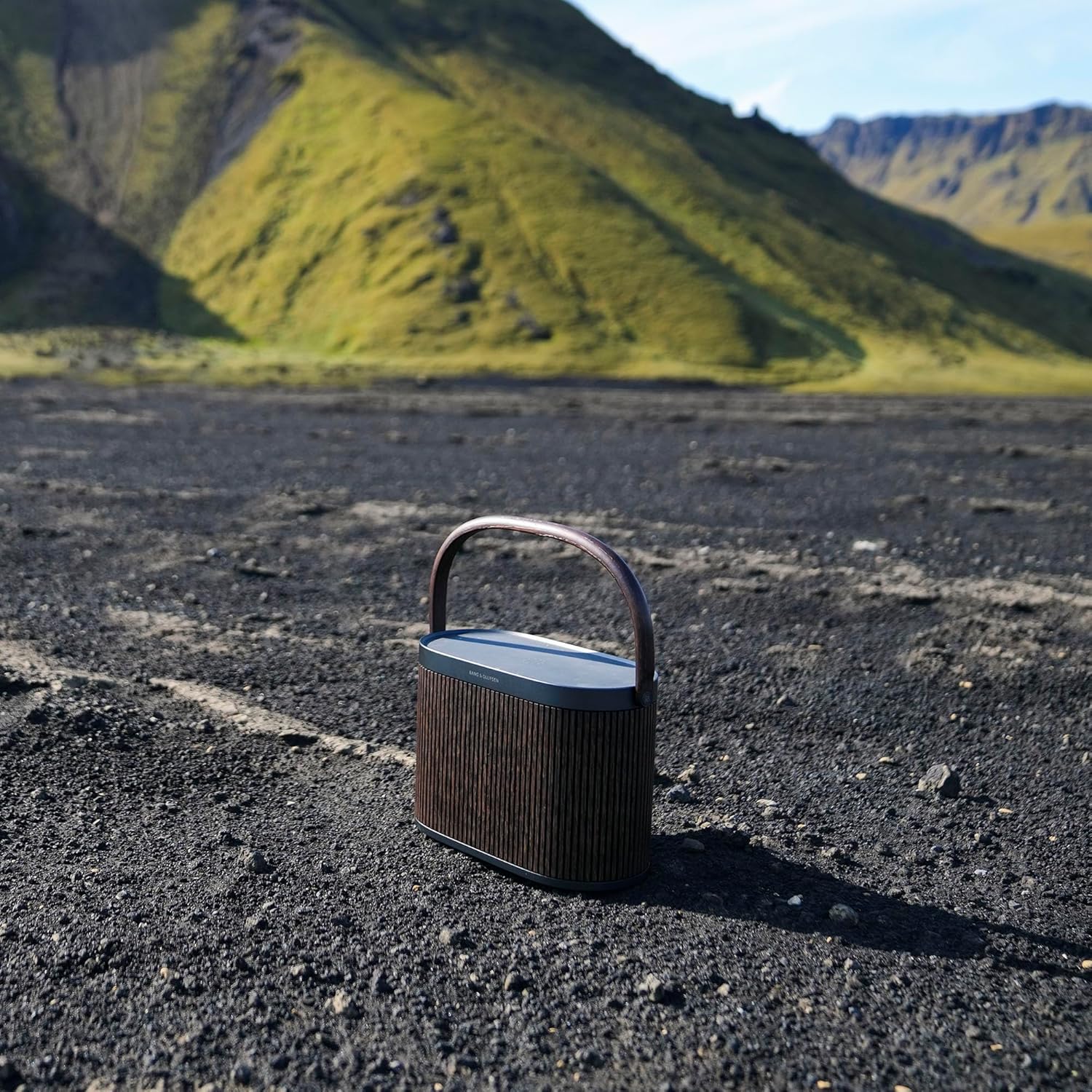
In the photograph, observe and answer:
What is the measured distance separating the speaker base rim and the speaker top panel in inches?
28.0

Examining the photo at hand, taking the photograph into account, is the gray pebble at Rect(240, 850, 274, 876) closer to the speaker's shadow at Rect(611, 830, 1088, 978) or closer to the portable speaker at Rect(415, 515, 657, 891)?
the portable speaker at Rect(415, 515, 657, 891)

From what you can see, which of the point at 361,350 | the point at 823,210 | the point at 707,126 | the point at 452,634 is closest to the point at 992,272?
the point at 823,210

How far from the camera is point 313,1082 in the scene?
3189 millimetres

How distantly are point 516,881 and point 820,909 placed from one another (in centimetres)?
119

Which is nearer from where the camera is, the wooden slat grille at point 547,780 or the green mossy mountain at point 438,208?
the wooden slat grille at point 547,780

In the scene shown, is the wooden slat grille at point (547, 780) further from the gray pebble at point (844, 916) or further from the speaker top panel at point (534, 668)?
the gray pebble at point (844, 916)

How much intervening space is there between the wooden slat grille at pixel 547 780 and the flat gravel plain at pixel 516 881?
17 centimetres

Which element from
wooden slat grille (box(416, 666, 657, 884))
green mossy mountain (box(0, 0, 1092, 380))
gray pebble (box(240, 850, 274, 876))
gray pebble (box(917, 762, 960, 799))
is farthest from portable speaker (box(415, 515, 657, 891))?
green mossy mountain (box(0, 0, 1092, 380))

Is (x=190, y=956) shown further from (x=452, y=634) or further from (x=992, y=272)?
(x=992, y=272)

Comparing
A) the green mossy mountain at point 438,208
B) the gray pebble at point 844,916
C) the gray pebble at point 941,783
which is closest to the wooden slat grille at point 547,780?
the gray pebble at point 844,916

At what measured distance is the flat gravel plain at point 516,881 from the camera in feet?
11.2

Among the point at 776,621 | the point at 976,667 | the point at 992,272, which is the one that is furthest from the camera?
the point at 992,272

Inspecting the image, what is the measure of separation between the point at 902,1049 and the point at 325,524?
373 inches

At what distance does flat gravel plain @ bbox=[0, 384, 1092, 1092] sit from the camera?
11.2ft
